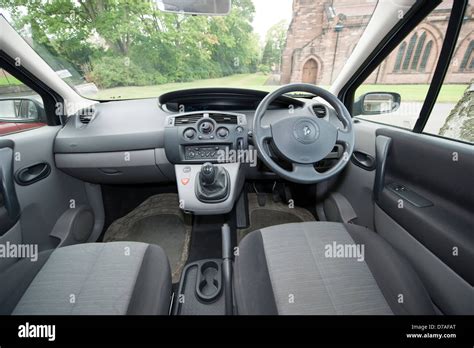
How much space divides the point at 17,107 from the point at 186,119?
1257 millimetres

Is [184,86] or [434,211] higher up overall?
[184,86]

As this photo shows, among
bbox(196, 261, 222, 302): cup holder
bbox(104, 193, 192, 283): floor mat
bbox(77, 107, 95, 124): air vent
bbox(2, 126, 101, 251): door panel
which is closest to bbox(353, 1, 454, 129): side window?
bbox(196, 261, 222, 302): cup holder

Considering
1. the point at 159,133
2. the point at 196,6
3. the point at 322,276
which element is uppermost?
the point at 196,6

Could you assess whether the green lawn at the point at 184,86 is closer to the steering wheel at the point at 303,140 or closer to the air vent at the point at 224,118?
the air vent at the point at 224,118

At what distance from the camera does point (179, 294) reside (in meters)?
1.31

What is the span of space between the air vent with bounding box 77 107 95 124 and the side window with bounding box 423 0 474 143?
238 cm

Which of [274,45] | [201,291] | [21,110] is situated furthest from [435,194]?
[21,110]

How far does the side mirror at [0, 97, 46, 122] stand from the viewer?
1.62 metres

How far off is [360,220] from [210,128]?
1.36 m

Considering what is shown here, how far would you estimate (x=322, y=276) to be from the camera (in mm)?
981

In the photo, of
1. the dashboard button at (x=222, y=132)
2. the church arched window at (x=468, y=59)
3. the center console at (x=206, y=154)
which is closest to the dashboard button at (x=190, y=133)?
the center console at (x=206, y=154)

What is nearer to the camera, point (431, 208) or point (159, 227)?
point (431, 208)

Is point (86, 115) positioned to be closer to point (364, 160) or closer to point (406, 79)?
point (364, 160)

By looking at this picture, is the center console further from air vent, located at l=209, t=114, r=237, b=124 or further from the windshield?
the windshield
